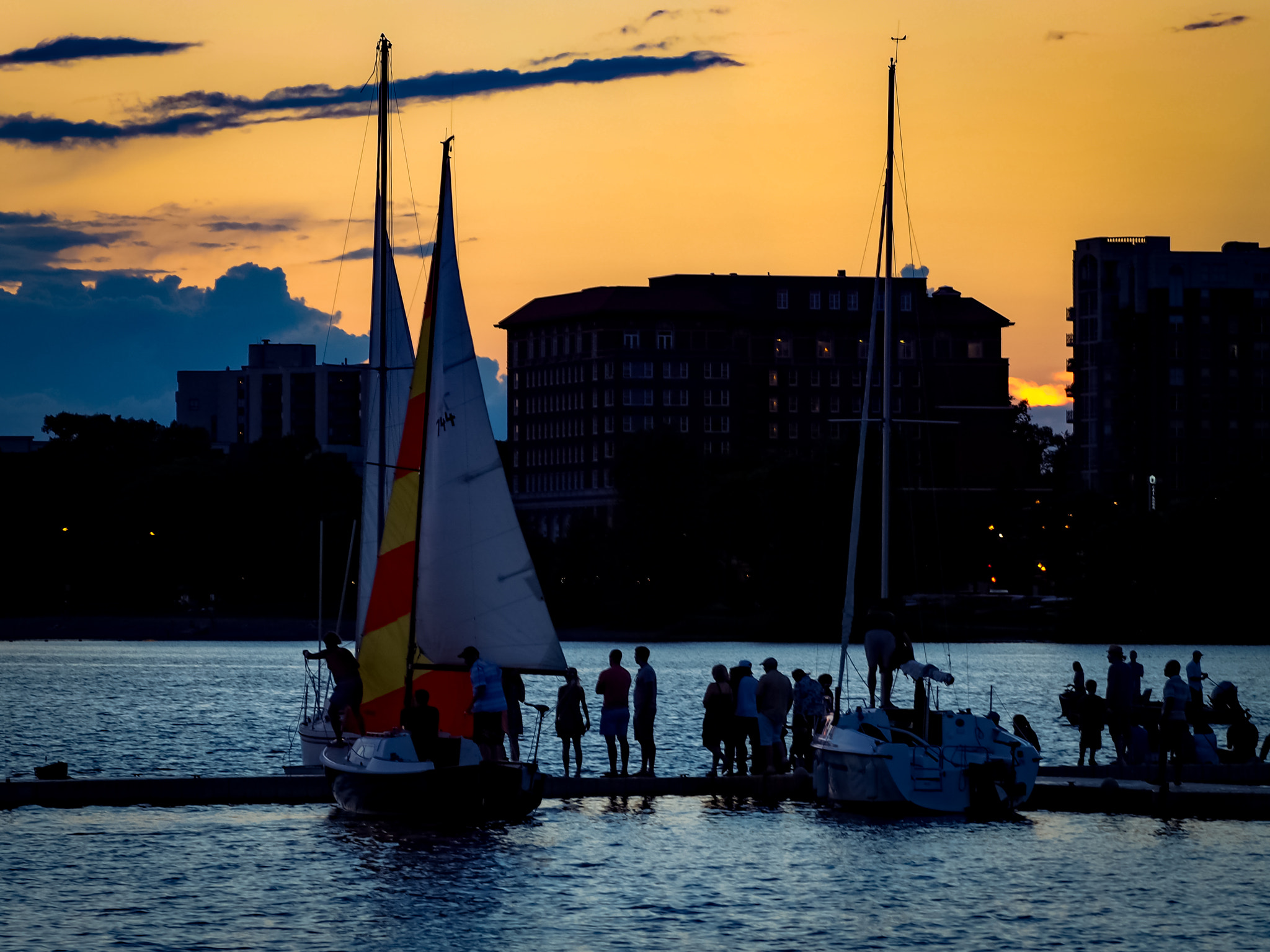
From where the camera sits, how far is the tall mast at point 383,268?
3853 cm

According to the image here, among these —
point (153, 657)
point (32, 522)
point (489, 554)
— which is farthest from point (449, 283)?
point (32, 522)

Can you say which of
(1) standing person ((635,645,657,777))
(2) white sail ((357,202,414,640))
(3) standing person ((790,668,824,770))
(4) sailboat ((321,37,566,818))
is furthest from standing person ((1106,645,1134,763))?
(2) white sail ((357,202,414,640))

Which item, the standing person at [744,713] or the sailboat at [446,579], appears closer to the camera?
the sailboat at [446,579]

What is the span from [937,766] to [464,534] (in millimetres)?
9121

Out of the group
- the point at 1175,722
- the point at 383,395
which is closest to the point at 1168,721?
the point at 1175,722

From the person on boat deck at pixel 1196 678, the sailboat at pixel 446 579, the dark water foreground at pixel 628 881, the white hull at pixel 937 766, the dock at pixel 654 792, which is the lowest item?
the dark water foreground at pixel 628 881

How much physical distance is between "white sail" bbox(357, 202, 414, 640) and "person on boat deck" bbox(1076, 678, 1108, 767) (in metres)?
15.2

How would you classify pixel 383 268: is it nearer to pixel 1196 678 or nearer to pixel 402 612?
pixel 402 612

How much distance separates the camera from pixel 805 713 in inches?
1508

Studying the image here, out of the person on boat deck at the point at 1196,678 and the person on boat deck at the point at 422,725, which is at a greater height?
the person on boat deck at the point at 1196,678

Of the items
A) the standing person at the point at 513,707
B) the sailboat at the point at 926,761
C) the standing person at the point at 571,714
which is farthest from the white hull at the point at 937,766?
the standing person at the point at 513,707

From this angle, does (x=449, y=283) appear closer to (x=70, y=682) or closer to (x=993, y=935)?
(x=993, y=935)

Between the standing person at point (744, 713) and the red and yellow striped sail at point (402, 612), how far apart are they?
5.35m

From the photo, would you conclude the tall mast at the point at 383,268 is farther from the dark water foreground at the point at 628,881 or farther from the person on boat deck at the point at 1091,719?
the person on boat deck at the point at 1091,719
